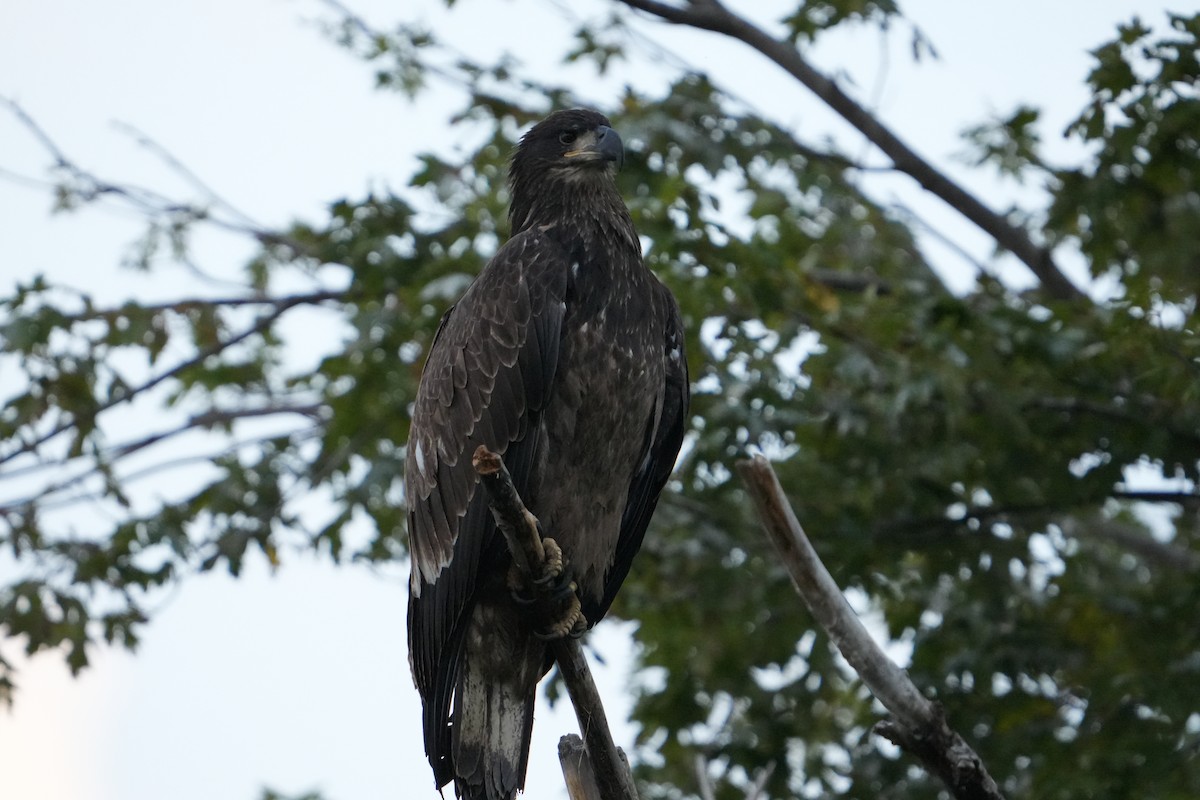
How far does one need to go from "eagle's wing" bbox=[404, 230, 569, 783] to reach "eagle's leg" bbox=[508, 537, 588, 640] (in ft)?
0.56

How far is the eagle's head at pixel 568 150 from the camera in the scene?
5.29m

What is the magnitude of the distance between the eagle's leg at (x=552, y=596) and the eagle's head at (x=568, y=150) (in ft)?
4.86

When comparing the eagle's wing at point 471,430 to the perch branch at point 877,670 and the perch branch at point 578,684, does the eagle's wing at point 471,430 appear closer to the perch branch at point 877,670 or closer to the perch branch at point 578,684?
→ the perch branch at point 578,684

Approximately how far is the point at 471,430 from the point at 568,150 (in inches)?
48.7

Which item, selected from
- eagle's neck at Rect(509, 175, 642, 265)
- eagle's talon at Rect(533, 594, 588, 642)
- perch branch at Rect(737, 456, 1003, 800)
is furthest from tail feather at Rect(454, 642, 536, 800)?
eagle's neck at Rect(509, 175, 642, 265)

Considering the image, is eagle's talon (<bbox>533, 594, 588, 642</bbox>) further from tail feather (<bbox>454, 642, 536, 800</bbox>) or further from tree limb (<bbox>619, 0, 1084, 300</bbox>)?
tree limb (<bbox>619, 0, 1084, 300</bbox>)

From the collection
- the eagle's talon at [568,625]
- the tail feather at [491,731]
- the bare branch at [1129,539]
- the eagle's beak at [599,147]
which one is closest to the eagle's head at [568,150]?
the eagle's beak at [599,147]

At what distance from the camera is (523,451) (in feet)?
15.0

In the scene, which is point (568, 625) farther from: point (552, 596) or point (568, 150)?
point (568, 150)

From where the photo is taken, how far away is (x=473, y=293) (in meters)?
4.85

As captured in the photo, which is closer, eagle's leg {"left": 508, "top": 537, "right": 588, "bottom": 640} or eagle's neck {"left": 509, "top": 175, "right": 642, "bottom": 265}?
eagle's leg {"left": 508, "top": 537, "right": 588, "bottom": 640}

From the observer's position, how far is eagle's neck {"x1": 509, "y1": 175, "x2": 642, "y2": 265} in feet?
16.2

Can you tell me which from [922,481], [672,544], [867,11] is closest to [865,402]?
[922,481]

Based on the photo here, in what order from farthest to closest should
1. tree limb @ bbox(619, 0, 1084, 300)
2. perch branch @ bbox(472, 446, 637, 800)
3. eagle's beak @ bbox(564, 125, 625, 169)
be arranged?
1. tree limb @ bbox(619, 0, 1084, 300)
2. eagle's beak @ bbox(564, 125, 625, 169)
3. perch branch @ bbox(472, 446, 637, 800)
